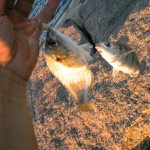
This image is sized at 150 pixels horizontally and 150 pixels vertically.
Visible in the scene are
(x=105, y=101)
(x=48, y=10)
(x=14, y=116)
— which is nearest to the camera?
(x=14, y=116)

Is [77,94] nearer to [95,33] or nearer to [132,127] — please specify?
[132,127]

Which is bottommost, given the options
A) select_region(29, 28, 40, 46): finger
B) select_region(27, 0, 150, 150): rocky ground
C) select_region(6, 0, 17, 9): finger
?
select_region(27, 0, 150, 150): rocky ground

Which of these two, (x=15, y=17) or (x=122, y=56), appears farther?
(x=122, y=56)

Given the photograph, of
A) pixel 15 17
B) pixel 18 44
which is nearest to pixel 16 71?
pixel 18 44

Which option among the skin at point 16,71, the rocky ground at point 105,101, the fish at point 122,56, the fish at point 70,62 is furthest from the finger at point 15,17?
the rocky ground at point 105,101

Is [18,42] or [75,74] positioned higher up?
[75,74]

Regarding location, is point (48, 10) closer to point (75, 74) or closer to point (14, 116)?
point (75, 74)

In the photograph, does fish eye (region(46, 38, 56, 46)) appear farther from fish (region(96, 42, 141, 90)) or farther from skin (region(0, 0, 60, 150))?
fish (region(96, 42, 141, 90))

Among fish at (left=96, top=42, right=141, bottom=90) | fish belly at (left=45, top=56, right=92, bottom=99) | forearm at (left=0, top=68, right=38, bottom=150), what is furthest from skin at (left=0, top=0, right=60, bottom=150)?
fish at (left=96, top=42, right=141, bottom=90)

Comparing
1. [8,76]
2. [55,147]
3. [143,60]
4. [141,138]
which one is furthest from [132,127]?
[8,76]
